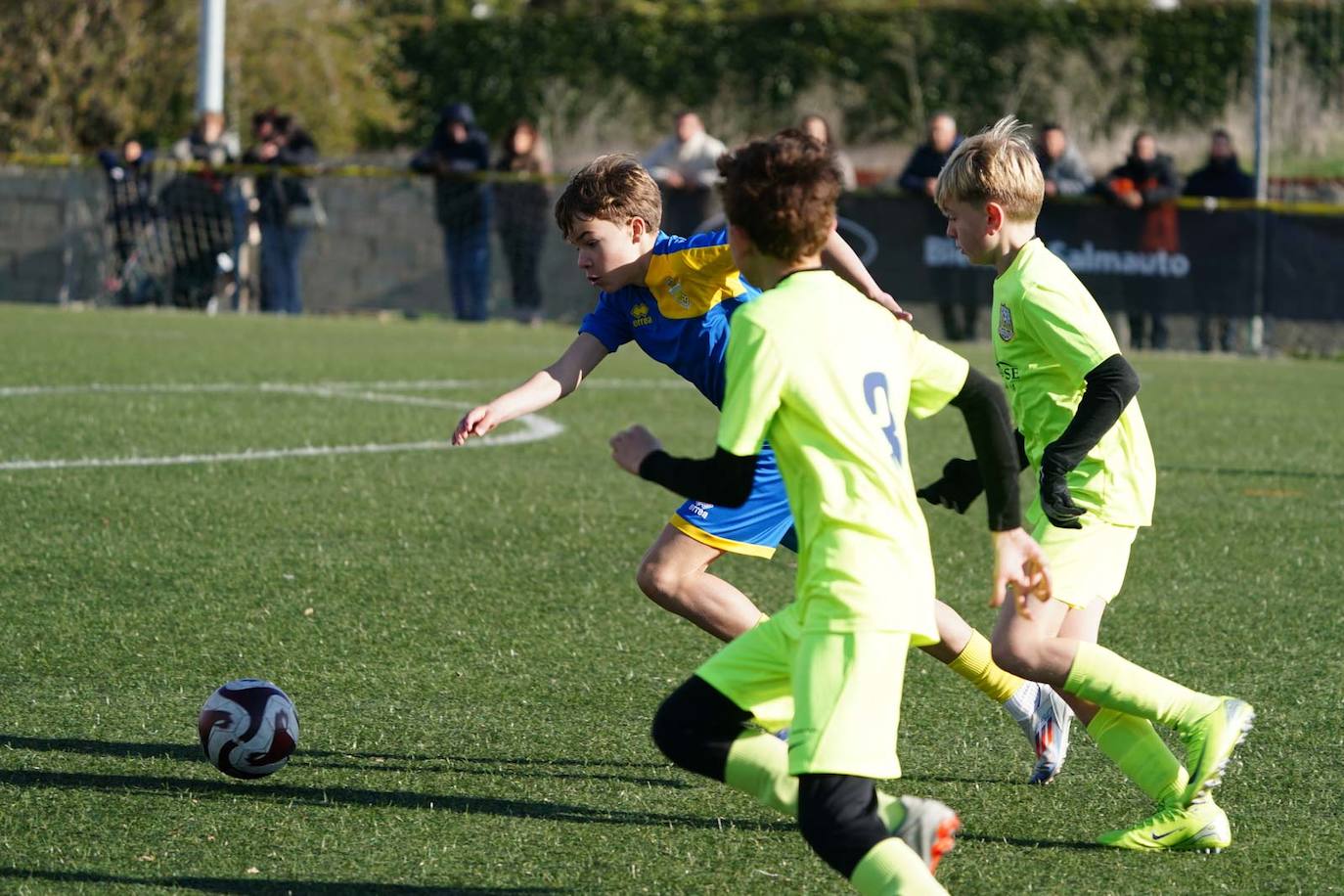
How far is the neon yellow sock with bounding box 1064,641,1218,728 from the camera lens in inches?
160

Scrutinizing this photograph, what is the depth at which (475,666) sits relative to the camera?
555 cm

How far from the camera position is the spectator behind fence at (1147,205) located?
57.4ft

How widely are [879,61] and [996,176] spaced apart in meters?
25.9

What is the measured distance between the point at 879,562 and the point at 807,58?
27.5 metres

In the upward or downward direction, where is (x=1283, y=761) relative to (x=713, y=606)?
downward

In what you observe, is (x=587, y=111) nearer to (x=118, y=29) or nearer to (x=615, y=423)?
(x=118, y=29)

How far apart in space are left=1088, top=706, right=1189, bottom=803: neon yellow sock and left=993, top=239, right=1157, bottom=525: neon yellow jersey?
1.50 feet

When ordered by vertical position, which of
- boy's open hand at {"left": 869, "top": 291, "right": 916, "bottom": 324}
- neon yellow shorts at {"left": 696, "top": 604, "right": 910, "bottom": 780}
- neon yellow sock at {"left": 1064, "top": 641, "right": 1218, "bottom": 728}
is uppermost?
boy's open hand at {"left": 869, "top": 291, "right": 916, "bottom": 324}

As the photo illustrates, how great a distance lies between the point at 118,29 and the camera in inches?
1151

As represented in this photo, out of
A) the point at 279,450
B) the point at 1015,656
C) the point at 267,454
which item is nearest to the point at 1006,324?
the point at 1015,656

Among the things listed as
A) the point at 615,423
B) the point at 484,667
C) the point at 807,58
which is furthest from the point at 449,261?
the point at 484,667

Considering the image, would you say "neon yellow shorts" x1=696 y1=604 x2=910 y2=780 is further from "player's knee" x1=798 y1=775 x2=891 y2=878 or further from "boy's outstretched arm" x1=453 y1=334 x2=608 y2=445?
"boy's outstretched arm" x1=453 y1=334 x2=608 y2=445

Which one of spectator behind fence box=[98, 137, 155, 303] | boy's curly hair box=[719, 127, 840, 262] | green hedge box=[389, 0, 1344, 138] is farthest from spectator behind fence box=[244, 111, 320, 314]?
boy's curly hair box=[719, 127, 840, 262]

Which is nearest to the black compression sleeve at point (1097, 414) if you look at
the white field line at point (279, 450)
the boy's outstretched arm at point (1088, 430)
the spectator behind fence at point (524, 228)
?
the boy's outstretched arm at point (1088, 430)
